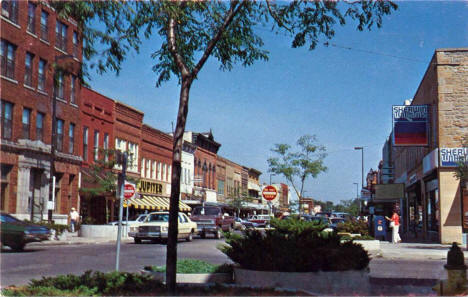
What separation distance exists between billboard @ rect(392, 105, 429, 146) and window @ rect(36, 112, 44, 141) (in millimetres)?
19327

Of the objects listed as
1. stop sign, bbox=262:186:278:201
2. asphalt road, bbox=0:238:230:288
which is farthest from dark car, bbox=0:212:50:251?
stop sign, bbox=262:186:278:201

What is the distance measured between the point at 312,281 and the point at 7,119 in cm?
2342

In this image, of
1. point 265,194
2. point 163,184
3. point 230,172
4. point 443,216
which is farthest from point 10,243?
point 230,172

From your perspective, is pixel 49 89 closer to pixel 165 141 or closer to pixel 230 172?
pixel 165 141

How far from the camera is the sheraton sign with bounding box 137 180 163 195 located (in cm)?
5319

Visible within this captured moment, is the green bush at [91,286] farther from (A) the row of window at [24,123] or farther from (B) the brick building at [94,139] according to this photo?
(B) the brick building at [94,139]

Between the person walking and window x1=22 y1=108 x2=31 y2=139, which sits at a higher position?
window x1=22 y1=108 x2=31 y2=139

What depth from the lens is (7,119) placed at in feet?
97.2

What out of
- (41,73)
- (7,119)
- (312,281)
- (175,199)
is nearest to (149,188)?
(41,73)

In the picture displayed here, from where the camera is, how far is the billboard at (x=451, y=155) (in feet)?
97.9

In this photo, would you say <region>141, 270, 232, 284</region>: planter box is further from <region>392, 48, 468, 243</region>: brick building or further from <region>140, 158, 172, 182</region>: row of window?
<region>140, 158, 172, 182</region>: row of window

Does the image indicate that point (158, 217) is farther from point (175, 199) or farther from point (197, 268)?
point (175, 199)

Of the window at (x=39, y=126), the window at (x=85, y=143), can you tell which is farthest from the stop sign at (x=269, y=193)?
the window at (x=85, y=143)

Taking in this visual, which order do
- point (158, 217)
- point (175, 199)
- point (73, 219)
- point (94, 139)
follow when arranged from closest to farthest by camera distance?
point (175, 199), point (158, 217), point (73, 219), point (94, 139)
